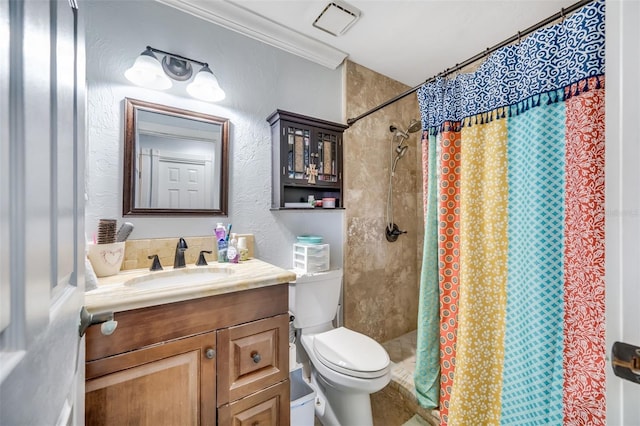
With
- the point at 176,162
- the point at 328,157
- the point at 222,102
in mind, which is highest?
the point at 222,102

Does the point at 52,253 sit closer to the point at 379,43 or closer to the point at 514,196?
the point at 514,196

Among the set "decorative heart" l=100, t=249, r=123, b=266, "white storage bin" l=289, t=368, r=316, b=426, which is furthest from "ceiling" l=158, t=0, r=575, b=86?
"white storage bin" l=289, t=368, r=316, b=426

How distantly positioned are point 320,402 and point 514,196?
1.55 metres

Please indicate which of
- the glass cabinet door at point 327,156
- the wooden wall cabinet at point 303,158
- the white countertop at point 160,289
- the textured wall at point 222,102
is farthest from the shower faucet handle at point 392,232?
the white countertop at point 160,289

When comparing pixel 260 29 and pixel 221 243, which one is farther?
pixel 260 29

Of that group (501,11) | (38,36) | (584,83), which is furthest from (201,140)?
(501,11)

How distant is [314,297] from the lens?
63.8 inches

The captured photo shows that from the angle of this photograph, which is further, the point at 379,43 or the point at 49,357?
the point at 379,43

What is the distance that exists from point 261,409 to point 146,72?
1.66 metres

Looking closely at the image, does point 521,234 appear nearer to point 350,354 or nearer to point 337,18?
point 350,354

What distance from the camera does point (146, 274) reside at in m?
1.20

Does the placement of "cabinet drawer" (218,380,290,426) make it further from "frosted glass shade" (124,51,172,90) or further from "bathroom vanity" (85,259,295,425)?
"frosted glass shade" (124,51,172,90)

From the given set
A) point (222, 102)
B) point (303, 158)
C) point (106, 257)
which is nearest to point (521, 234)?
point (303, 158)

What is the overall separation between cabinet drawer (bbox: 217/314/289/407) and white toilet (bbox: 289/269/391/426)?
0.34 m
